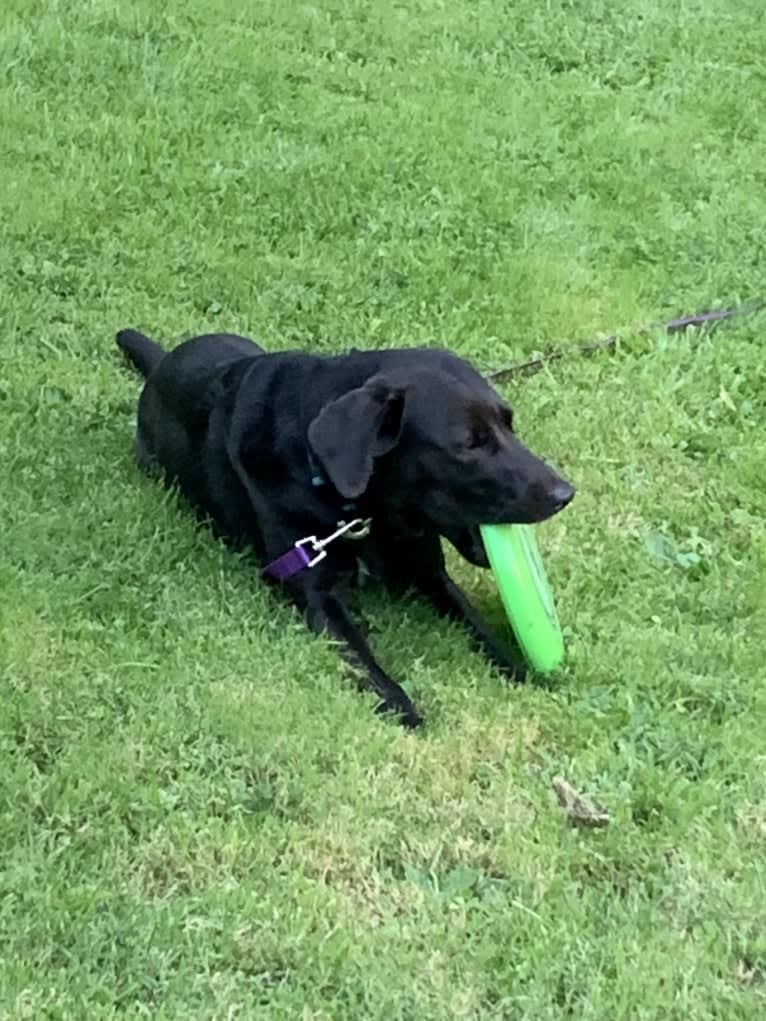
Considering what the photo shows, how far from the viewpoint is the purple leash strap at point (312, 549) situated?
3.95m

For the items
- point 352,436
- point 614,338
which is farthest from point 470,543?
point 614,338

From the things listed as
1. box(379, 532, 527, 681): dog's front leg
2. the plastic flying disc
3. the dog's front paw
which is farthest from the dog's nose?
the dog's front paw

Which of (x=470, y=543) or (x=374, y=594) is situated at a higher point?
(x=470, y=543)

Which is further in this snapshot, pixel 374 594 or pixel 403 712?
pixel 374 594

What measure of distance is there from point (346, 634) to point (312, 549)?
24 cm

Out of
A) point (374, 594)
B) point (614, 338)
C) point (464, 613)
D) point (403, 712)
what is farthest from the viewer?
point (614, 338)

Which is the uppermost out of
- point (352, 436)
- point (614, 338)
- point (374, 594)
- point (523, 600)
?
point (352, 436)

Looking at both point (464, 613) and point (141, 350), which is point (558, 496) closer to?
point (464, 613)

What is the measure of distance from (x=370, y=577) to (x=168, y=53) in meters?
4.06

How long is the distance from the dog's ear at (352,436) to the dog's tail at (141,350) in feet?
4.98

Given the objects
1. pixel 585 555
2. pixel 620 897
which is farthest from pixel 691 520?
pixel 620 897

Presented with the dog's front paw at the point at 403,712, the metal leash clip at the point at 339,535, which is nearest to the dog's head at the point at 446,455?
the metal leash clip at the point at 339,535

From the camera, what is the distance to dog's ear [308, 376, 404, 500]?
3.69 metres

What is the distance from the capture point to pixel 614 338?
223 inches
